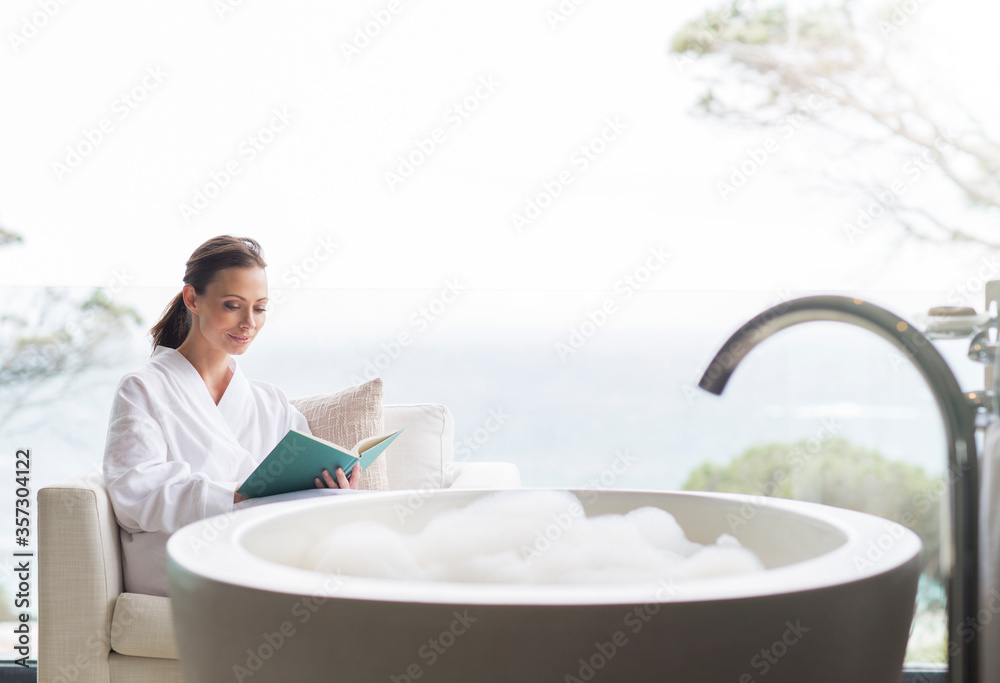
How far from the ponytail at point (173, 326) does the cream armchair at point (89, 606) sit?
1.39ft

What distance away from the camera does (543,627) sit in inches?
12.8

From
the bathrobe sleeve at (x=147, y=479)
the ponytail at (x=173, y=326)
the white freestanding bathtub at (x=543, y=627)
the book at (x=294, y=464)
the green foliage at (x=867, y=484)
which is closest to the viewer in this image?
the white freestanding bathtub at (x=543, y=627)

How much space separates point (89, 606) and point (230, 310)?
68 centimetres

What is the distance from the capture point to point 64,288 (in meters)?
3.54

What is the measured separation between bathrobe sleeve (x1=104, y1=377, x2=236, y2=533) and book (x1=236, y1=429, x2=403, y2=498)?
0.49 ft

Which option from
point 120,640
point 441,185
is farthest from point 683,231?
point 120,640

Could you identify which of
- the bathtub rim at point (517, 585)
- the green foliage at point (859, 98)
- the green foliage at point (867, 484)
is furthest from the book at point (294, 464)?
the green foliage at point (859, 98)

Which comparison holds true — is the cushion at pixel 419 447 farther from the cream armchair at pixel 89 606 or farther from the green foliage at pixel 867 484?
the green foliage at pixel 867 484

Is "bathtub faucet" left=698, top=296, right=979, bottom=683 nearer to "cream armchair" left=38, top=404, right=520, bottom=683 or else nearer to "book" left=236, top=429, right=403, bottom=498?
"book" left=236, top=429, right=403, bottom=498

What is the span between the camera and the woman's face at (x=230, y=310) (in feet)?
6.03

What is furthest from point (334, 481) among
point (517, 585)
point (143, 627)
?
point (517, 585)

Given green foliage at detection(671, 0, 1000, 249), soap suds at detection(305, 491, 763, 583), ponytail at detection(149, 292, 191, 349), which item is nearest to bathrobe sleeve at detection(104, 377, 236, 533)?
ponytail at detection(149, 292, 191, 349)

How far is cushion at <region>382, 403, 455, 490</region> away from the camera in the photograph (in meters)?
2.13

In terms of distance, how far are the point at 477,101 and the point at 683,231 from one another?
8.48ft
